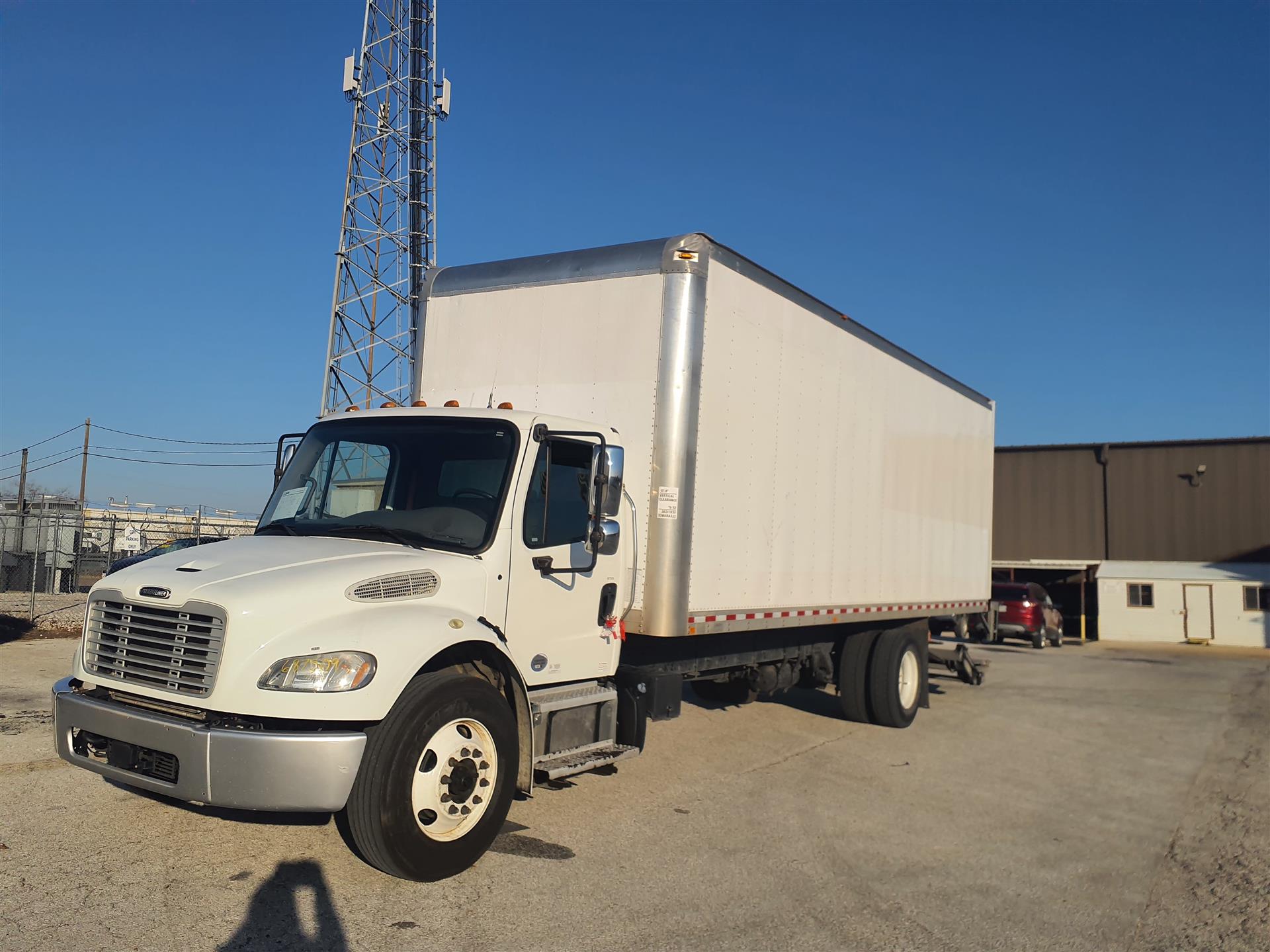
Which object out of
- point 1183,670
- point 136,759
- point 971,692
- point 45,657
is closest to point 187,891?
point 136,759

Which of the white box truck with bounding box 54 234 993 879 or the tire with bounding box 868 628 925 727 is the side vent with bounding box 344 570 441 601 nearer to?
the white box truck with bounding box 54 234 993 879

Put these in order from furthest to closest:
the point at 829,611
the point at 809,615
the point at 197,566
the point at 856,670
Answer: the point at 856,670 → the point at 829,611 → the point at 809,615 → the point at 197,566

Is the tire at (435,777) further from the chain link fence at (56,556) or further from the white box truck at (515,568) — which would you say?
the chain link fence at (56,556)

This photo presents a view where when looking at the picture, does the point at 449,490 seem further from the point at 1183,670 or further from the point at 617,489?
the point at 1183,670

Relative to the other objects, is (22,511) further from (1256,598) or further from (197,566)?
(1256,598)

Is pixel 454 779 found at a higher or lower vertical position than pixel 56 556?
lower

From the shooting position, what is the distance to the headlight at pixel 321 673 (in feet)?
14.2

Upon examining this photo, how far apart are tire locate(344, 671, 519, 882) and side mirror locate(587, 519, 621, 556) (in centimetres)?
113

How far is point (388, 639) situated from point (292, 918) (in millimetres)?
1327

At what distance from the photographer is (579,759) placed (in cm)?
575

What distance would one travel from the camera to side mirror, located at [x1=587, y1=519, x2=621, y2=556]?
5.79m

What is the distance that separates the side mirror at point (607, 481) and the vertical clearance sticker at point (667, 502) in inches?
22.4

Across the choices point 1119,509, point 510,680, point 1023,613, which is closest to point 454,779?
point 510,680

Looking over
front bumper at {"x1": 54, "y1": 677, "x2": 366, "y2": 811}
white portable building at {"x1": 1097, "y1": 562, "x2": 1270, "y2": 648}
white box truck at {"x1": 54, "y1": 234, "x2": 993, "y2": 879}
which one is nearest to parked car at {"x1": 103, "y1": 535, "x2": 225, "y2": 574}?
white box truck at {"x1": 54, "y1": 234, "x2": 993, "y2": 879}
